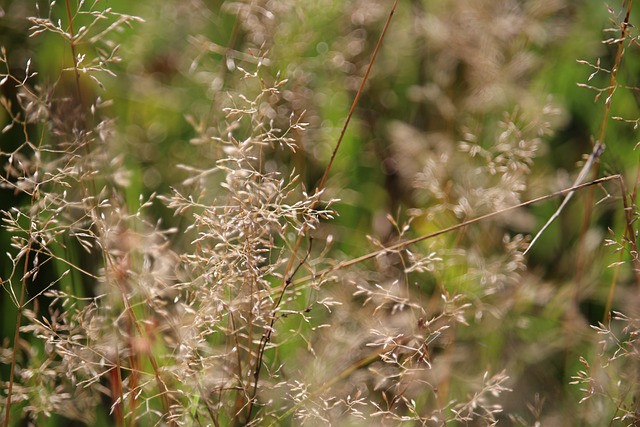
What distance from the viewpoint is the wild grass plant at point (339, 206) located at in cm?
111

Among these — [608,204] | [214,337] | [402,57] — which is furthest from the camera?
[402,57]

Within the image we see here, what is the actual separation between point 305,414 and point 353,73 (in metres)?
1.15

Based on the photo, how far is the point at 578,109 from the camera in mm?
1919

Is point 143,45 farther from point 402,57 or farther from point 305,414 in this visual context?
point 305,414

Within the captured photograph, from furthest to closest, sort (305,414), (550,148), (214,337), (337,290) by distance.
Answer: (550,148)
(337,290)
(214,337)
(305,414)

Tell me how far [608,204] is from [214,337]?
963 mm

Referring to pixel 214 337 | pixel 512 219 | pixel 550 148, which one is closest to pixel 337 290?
pixel 214 337

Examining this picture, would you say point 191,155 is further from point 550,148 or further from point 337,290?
point 550,148

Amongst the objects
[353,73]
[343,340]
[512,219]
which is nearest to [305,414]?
[343,340]

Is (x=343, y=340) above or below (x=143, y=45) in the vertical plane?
below

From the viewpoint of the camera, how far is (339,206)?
175cm

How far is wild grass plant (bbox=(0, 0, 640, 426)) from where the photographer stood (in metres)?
1.11

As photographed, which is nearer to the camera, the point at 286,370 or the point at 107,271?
the point at 107,271

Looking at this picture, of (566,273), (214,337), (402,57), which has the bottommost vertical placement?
(566,273)
